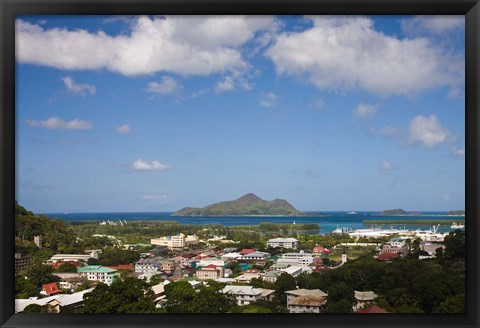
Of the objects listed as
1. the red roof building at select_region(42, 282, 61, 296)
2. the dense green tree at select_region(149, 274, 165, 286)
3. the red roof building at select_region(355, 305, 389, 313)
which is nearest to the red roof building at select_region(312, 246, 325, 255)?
the red roof building at select_region(355, 305, 389, 313)

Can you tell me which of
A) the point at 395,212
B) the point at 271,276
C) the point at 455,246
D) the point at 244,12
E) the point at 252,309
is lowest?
the point at 252,309

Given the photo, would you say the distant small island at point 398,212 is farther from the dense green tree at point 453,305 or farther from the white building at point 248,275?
the white building at point 248,275

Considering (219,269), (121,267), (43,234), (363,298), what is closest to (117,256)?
(121,267)

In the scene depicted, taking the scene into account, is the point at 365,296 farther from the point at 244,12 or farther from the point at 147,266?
the point at 244,12

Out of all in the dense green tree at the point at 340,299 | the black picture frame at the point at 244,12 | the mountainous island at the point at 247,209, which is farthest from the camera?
the mountainous island at the point at 247,209

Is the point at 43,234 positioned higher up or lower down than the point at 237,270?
higher up

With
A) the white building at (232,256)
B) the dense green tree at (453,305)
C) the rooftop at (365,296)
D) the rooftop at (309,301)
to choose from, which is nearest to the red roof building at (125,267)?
the white building at (232,256)
